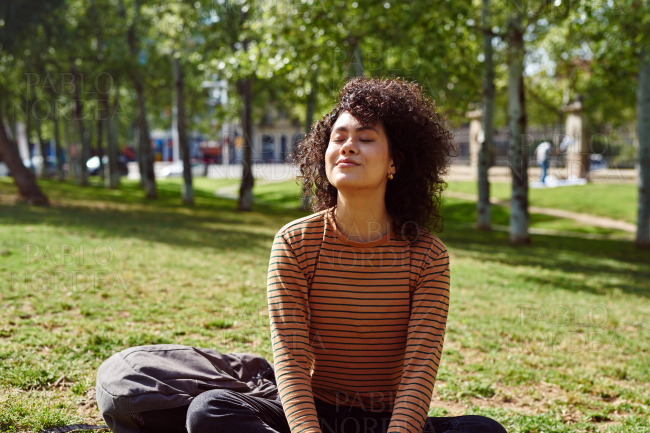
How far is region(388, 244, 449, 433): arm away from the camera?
2562 mm

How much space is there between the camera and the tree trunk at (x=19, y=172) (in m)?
15.8

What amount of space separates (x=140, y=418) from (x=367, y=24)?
11.7 m

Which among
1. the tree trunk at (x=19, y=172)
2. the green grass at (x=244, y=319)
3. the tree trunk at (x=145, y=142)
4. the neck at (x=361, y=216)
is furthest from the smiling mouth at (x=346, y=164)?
the tree trunk at (x=145, y=142)

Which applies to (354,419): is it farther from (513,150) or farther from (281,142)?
(281,142)

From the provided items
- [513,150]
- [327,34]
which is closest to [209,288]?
[327,34]

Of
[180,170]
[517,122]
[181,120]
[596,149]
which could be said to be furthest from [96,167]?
[517,122]

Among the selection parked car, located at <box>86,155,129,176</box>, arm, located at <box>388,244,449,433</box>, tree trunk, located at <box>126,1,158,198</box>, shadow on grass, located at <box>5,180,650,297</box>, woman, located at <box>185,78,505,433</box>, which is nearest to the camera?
arm, located at <box>388,244,449,433</box>

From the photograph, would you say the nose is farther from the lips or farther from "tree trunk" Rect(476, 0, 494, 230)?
"tree trunk" Rect(476, 0, 494, 230)

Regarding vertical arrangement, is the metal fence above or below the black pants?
above

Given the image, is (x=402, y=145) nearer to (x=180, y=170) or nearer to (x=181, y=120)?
(x=181, y=120)

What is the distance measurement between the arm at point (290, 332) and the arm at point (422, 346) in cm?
36

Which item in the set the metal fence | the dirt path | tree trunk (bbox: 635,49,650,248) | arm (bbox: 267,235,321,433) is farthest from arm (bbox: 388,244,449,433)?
the metal fence

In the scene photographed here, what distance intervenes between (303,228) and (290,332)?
1.48 feet

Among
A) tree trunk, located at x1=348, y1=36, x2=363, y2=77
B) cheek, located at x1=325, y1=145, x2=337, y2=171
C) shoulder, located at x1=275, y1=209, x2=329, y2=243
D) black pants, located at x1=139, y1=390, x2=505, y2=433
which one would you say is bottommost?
black pants, located at x1=139, y1=390, x2=505, y2=433
